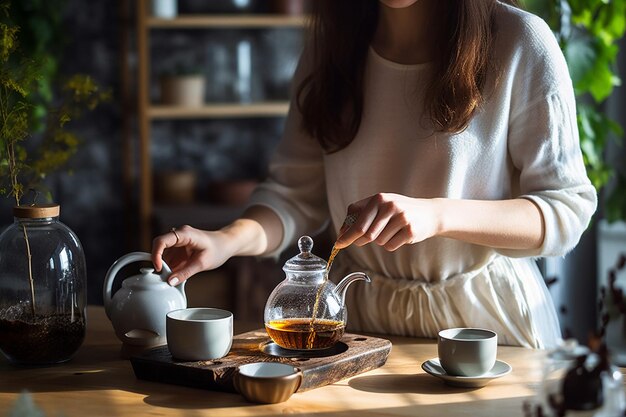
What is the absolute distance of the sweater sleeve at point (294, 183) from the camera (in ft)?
7.35

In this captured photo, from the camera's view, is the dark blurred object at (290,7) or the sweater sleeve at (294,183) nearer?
the sweater sleeve at (294,183)

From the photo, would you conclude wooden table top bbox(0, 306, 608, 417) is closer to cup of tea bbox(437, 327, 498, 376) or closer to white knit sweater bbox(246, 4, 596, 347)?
cup of tea bbox(437, 327, 498, 376)

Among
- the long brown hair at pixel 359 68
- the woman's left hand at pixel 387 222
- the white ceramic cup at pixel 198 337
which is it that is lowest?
the white ceramic cup at pixel 198 337

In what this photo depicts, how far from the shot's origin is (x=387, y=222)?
5.44 feet

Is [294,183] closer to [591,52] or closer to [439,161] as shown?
[439,161]

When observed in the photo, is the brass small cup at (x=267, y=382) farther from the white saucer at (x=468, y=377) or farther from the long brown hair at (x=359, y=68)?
the long brown hair at (x=359, y=68)

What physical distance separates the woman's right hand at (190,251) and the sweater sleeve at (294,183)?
0.25 meters

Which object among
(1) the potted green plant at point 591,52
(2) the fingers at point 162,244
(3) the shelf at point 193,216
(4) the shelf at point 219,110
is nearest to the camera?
(2) the fingers at point 162,244

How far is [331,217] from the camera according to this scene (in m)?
2.25

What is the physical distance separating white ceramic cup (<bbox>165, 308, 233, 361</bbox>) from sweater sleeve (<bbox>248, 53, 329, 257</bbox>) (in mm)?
580

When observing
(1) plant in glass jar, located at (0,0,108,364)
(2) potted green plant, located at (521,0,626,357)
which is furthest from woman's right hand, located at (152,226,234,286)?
(2) potted green plant, located at (521,0,626,357)

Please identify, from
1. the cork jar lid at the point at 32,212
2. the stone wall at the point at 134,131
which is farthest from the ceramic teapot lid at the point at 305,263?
the stone wall at the point at 134,131

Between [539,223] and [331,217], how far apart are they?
1.82ft

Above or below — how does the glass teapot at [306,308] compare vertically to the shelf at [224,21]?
below
